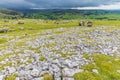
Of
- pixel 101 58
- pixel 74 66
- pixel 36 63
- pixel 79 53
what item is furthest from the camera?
pixel 79 53

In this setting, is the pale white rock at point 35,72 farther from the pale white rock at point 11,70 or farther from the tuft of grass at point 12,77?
the pale white rock at point 11,70

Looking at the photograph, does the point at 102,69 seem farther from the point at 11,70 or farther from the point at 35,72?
the point at 11,70

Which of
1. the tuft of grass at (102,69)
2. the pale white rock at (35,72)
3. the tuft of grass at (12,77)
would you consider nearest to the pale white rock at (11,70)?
the tuft of grass at (12,77)

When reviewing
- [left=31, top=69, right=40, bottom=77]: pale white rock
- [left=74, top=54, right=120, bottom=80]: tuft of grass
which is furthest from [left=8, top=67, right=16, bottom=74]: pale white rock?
[left=74, top=54, right=120, bottom=80]: tuft of grass

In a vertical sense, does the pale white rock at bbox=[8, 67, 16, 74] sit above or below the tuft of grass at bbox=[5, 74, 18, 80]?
above

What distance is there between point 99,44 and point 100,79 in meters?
15.8

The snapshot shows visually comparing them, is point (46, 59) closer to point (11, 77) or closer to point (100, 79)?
point (11, 77)

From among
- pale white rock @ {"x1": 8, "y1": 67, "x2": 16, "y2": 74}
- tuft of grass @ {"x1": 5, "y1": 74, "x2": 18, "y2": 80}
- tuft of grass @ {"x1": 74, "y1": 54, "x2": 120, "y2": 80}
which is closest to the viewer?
tuft of grass @ {"x1": 74, "y1": 54, "x2": 120, "y2": 80}

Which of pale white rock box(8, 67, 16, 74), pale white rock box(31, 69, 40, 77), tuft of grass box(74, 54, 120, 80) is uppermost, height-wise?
pale white rock box(31, 69, 40, 77)

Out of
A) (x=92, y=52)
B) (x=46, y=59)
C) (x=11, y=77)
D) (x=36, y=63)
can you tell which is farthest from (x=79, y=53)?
(x=11, y=77)

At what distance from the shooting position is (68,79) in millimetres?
22297

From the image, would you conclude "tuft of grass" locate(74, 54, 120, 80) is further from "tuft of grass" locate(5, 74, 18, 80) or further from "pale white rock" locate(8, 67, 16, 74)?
"pale white rock" locate(8, 67, 16, 74)

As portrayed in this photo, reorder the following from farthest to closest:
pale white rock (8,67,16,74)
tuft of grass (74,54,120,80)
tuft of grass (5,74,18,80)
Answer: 1. pale white rock (8,67,16,74)
2. tuft of grass (5,74,18,80)
3. tuft of grass (74,54,120,80)

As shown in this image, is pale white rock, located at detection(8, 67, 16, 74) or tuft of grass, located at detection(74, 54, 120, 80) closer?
tuft of grass, located at detection(74, 54, 120, 80)
